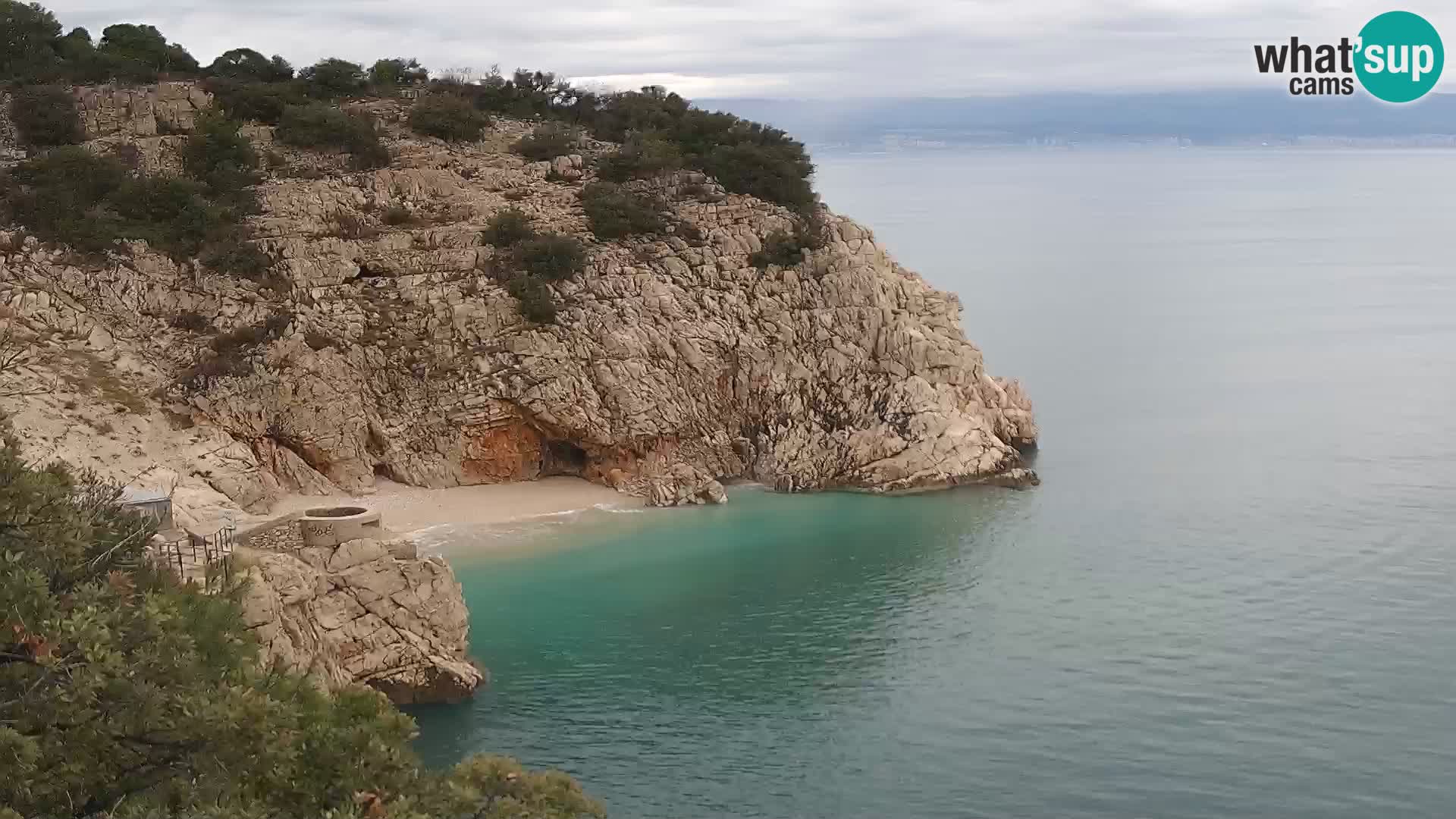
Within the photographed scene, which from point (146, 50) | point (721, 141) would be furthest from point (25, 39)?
point (721, 141)

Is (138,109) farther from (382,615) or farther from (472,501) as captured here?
(382,615)

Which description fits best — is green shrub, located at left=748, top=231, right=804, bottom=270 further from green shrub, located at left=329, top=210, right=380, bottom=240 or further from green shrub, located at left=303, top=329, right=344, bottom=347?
green shrub, located at left=303, top=329, right=344, bottom=347

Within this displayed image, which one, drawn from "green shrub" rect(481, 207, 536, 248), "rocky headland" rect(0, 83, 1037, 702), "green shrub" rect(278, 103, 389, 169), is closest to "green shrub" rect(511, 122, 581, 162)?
"rocky headland" rect(0, 83, 1037, 702)

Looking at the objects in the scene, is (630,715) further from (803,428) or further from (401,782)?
(803,428)

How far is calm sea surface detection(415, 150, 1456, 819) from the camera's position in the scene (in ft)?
73.7

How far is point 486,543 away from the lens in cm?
3562

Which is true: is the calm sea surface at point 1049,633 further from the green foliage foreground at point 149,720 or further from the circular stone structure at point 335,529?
the green foliage foreground at point 149,720

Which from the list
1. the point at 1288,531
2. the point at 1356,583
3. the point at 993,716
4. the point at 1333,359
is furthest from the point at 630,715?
the point at 1333,359

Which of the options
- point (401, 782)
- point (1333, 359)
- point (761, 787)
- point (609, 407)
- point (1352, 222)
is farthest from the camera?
point (1352, 222)

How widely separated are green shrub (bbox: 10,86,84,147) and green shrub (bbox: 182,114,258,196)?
3419 millimetres

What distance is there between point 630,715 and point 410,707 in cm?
363

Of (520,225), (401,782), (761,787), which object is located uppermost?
(520,225)

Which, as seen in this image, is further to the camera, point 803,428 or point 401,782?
point 803,428

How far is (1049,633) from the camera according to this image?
29.1 meters
